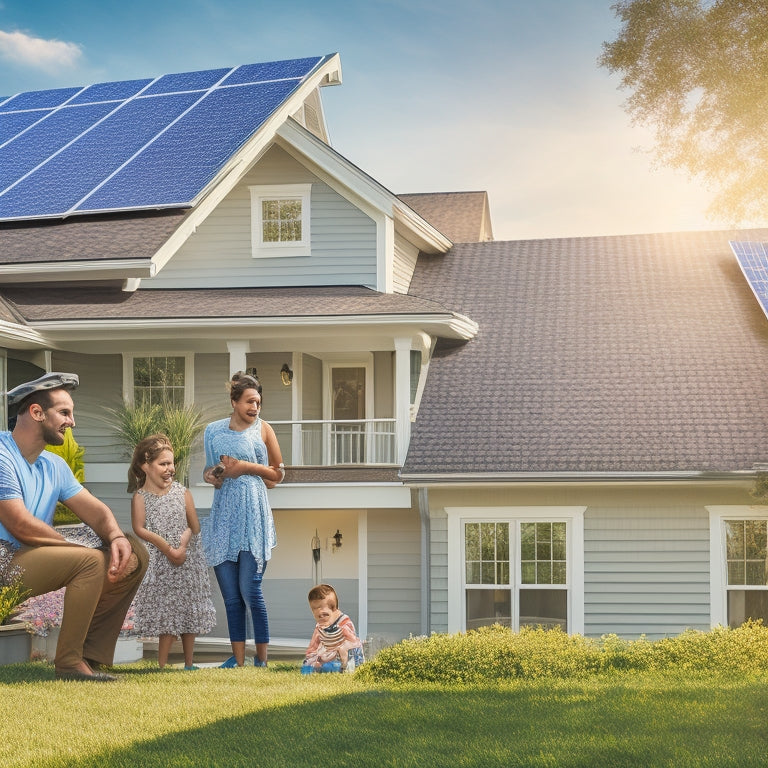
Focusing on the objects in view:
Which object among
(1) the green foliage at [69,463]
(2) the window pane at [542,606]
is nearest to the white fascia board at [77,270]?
(1) the green foliage at [69,463]

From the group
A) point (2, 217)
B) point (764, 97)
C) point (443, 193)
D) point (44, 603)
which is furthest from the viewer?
point (443, 193)

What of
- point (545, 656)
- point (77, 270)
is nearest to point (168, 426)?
point (77, 270)

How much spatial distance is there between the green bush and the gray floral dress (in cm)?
137

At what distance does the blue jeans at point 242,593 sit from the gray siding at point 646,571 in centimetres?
714

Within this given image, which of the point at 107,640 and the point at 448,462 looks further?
the point at 448,462

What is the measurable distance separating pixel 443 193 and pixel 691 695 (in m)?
17.8

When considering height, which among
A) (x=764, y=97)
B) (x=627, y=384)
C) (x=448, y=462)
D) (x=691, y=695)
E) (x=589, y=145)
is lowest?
(x=691, y=695)

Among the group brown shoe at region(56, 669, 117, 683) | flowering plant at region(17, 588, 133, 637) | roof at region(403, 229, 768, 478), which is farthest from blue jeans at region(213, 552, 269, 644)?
roof at region(403, 229, 768, 478)

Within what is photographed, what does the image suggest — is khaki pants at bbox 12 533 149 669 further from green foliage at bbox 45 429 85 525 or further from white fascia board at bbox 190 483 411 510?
white fascia board at bbox 190 483 411 510

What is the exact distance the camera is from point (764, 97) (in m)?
10.9

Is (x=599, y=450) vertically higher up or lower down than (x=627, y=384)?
lower down

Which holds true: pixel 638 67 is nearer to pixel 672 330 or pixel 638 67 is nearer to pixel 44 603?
pixel 672 330

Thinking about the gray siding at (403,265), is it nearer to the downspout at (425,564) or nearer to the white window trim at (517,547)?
the downspout at (425,564)

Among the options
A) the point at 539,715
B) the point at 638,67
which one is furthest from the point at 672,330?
the point at 539,715
